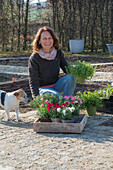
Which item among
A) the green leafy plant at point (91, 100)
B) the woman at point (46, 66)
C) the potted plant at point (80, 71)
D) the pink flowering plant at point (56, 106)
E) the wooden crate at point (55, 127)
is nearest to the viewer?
the wooden crate at point (55, 127)

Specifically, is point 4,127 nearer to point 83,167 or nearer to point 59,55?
point 59,55

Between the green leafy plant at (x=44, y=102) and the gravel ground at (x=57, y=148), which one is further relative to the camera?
the green leafy plant at (x=44, y=102)

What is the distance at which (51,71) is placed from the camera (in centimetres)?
507

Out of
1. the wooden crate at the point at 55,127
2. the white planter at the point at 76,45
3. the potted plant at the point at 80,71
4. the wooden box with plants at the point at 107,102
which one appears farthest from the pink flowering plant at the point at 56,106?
the white planter at the point at 76,45

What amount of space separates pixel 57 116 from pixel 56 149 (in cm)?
92

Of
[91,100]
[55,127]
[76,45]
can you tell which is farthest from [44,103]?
[76,45]

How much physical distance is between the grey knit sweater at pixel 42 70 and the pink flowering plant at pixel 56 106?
30 centimetres

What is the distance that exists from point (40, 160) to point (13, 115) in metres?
2.39

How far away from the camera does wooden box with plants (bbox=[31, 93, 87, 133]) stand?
4.20 m

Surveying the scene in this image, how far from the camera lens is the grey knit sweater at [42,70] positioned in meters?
4.87

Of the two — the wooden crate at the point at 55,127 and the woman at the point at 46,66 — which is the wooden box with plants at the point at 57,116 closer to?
the wooden crate at the point at 55,127

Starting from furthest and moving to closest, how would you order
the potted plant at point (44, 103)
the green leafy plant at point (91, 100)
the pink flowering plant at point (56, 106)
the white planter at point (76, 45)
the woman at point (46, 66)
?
the white planter at point (76, 45)
the green leafy plant at point (91, 100)
the woman at point (46, 66)
the potted plant at point (44, 103)
the pink flowering plant at point (56, 106)

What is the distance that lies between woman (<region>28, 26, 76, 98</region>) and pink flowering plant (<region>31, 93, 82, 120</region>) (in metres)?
0.27

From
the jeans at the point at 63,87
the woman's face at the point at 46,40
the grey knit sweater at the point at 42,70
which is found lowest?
the jeans at the point at 63,87
